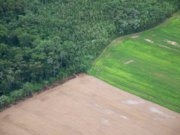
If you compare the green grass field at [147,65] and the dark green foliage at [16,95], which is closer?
the dark green foliage at [16,95]

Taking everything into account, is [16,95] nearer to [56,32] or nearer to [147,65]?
[56,32]

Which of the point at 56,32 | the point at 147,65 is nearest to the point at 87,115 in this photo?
the point at 147,65

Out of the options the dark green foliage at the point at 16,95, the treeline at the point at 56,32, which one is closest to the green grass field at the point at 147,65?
the treeline at the point at 56,32

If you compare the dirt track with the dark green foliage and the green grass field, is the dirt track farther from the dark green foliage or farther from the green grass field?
the green grass field

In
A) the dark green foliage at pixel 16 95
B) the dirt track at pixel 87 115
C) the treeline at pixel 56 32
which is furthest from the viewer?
the treeline at pixel 56 32

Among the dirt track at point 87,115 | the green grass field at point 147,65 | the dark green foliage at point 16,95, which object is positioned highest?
the green grass field at point 147,65

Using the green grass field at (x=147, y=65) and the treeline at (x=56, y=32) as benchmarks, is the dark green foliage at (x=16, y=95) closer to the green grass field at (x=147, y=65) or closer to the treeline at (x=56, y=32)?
the treeline at (x=56, y=32)

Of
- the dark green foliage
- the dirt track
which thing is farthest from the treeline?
the dirt track
